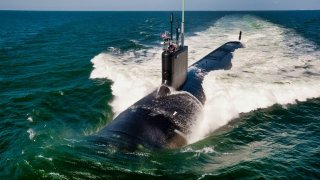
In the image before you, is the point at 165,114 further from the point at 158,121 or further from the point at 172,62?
the point at 172,62

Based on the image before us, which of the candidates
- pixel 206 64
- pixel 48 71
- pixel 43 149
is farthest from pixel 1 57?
pixel 43 149

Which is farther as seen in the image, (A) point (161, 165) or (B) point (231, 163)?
(B) point (231, 163)

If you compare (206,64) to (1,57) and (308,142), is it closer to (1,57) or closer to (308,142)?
(308,142)

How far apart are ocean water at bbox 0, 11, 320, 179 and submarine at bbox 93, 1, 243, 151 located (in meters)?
0.58

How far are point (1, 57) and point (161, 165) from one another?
28582 mm

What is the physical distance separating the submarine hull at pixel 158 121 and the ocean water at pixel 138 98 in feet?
1.80

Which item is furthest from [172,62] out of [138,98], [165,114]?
[138,98]

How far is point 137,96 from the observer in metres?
19.8

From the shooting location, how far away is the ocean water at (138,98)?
10398mm

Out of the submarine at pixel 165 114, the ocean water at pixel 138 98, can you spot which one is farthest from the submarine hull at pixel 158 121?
the ocean water at pixel 138 98

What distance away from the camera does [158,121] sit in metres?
13.6

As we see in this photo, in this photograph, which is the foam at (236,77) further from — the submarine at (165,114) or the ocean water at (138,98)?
the submarine at (165,114)

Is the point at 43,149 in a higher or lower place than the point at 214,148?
higher

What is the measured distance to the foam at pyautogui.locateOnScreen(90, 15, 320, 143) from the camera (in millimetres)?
18203
